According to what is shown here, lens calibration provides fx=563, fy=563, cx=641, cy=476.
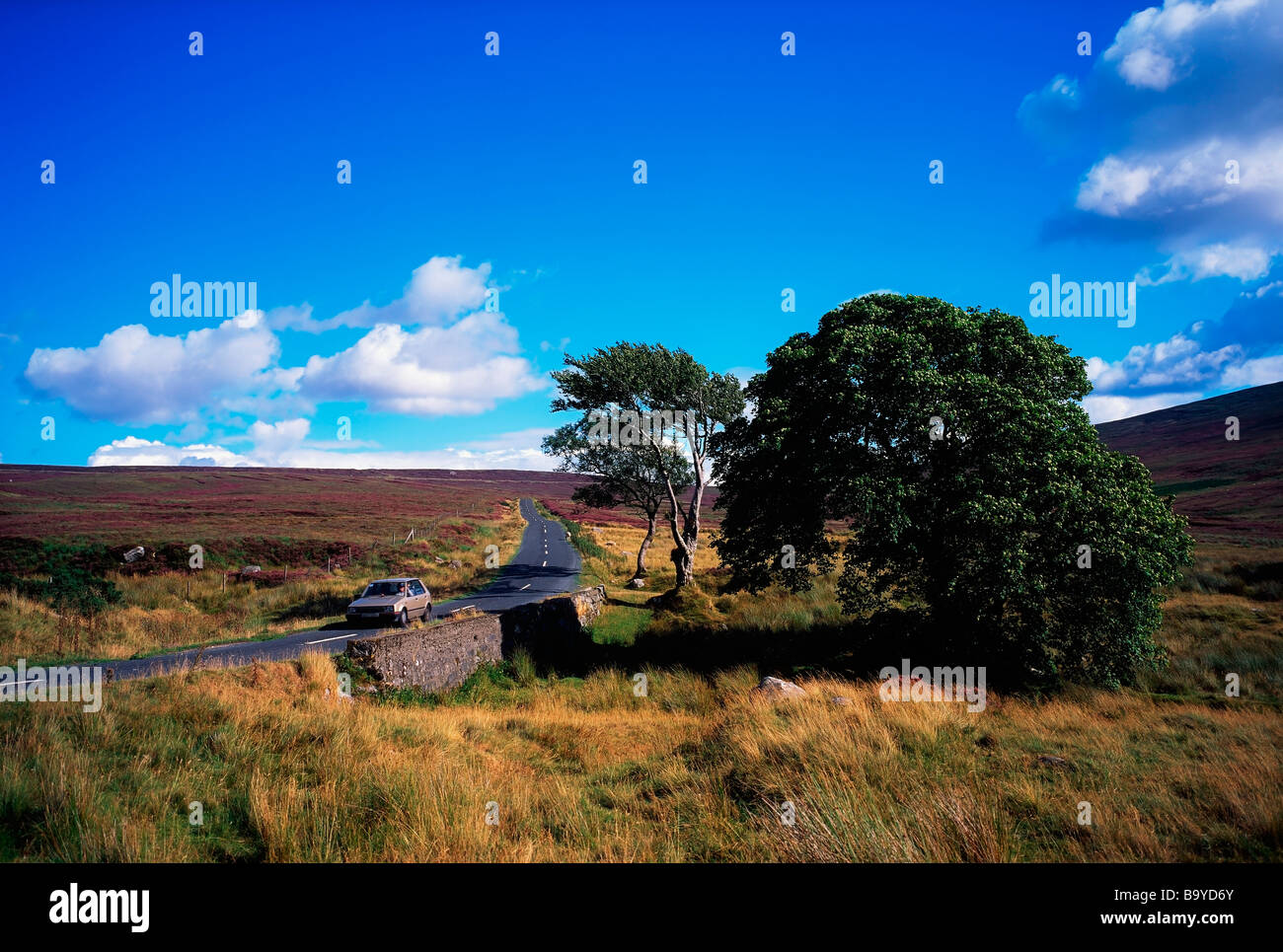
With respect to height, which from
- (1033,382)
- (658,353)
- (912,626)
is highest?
(658,353)

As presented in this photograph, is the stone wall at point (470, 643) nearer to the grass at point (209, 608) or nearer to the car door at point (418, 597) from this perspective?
the car door at point (418, 597)

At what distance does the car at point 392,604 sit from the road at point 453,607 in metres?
0.52

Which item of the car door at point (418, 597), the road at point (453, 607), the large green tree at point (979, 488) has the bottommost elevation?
the road at point (453, 607)

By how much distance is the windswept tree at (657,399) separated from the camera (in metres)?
25.2

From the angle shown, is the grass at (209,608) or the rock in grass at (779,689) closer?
the rock in grass at (779,689)

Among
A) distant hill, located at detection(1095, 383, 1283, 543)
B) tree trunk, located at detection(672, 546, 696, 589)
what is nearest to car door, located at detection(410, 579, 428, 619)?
tree trunk, located at detection(672, 546, 696, 589)

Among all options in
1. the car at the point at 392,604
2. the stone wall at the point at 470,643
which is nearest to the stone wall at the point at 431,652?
the stone wall at the point at 470,643

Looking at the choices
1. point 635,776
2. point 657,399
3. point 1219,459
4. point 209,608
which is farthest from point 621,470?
point 1219,459

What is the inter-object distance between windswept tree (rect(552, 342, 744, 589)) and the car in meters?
10.8

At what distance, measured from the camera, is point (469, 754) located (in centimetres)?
768

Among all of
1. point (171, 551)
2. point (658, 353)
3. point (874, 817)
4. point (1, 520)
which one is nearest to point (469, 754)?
point (874, 817)
